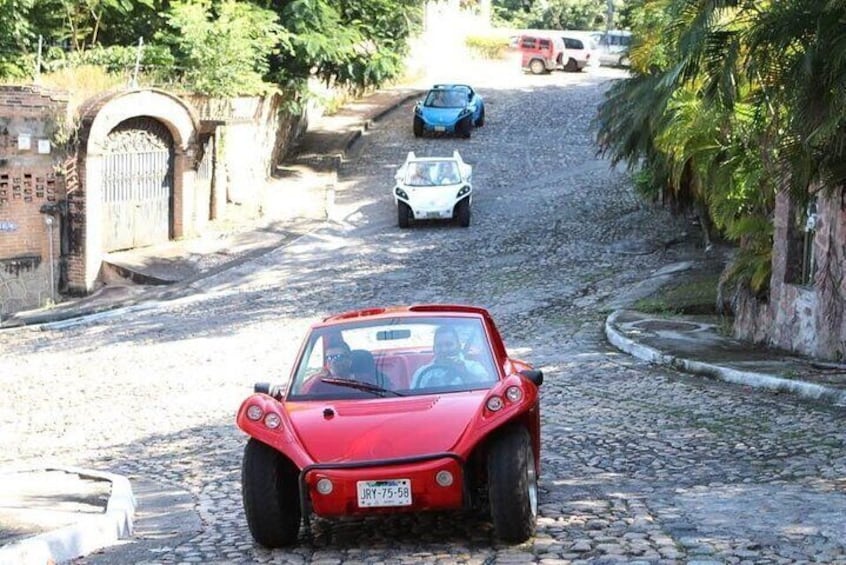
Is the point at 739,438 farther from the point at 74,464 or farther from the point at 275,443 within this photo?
the point at 74,464

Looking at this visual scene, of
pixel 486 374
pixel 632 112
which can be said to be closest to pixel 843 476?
pixel 486 374

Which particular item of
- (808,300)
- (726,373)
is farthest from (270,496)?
(808,300)

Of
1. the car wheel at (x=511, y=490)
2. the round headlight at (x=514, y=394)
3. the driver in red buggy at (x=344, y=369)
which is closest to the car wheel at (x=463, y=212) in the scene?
the driver in red buggy at (x=344, y=369)

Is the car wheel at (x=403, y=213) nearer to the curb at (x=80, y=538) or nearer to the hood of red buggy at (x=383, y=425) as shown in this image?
the curb at (x=80, y=538)

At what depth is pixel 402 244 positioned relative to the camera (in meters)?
28.4

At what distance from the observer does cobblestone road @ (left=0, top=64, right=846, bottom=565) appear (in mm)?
8203

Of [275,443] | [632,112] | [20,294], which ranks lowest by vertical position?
[20,294]

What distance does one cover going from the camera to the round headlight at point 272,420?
828 cm

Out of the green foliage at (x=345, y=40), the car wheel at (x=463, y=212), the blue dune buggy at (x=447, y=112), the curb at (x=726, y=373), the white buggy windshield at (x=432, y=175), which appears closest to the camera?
the curb at (x=726, y=373)

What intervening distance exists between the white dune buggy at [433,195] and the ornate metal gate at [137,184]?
16.4 ft

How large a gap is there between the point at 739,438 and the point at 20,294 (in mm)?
18198

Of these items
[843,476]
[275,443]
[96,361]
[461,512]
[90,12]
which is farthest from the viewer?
[90,12]

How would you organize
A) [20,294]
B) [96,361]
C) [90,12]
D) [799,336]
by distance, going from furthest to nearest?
1. [90,12]
2. [20,294]
3. [96,361]
4. [799,336]

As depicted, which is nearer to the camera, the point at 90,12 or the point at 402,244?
the point at 402,244
